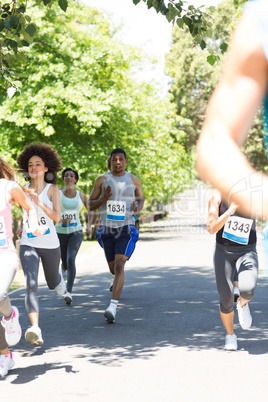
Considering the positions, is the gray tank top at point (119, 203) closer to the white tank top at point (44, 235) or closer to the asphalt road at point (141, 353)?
the asphalt road at point (141, 353)

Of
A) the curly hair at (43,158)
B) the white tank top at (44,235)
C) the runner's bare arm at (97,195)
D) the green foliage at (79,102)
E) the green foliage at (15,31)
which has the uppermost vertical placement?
the green foliage at (79,102)

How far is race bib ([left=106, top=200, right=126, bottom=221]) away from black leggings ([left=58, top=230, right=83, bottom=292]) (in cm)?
113

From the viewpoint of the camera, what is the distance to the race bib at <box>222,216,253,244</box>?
5.97 metres

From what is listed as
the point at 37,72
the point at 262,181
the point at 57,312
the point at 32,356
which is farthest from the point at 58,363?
the point at 37,72

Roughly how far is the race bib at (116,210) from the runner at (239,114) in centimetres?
683

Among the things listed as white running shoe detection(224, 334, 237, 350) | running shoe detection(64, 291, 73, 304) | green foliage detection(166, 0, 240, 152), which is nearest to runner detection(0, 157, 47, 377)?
white running shoe detection(224, 334, 237, 350)

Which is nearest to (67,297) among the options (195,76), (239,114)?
(239,114)

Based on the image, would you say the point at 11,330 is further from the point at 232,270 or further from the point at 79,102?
the point at 79,102

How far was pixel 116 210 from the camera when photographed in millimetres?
8062

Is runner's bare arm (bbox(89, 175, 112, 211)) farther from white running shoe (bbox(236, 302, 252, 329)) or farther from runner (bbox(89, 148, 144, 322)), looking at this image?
white running shoe (bbox(236, 302, 252, 329))

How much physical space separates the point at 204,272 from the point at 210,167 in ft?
41.0

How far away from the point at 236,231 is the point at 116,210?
2.38 meters

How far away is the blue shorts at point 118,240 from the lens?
26.3 feet

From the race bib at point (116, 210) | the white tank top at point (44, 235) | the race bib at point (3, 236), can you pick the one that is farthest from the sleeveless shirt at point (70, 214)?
the race bib at point (3, 236)
